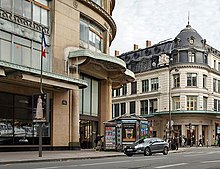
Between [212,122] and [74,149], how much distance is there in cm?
3897

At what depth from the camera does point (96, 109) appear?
151 ft

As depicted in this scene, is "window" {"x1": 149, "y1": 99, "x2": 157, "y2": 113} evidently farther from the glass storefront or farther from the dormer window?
the glass storefront

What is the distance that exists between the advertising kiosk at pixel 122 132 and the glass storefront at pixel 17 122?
220 inches

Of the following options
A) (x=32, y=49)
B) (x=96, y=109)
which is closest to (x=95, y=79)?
(x=96, y=109)

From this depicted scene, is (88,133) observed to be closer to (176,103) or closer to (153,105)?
(176,103)

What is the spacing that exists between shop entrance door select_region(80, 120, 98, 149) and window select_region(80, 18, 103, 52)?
7.58 m

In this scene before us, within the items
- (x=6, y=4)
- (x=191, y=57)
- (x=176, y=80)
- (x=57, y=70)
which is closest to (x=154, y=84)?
(x=176, y=80)

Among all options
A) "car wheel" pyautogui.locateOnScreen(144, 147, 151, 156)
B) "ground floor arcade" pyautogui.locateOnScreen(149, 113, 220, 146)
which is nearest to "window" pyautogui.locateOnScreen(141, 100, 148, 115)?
"ground floor arcade" pyautogui.locateOnScreen(149, 113, 220, 146)

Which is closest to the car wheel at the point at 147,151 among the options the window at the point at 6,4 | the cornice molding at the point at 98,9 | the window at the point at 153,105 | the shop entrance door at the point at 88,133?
the shop entrance door at the point at 88,133

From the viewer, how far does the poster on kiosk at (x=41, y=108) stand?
1106 inches

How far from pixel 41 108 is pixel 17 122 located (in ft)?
22.7

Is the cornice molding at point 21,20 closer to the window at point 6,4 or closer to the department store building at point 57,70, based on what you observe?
the department store building at point 57,70

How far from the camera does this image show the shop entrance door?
144ft

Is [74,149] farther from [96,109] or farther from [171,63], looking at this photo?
[171,63]
